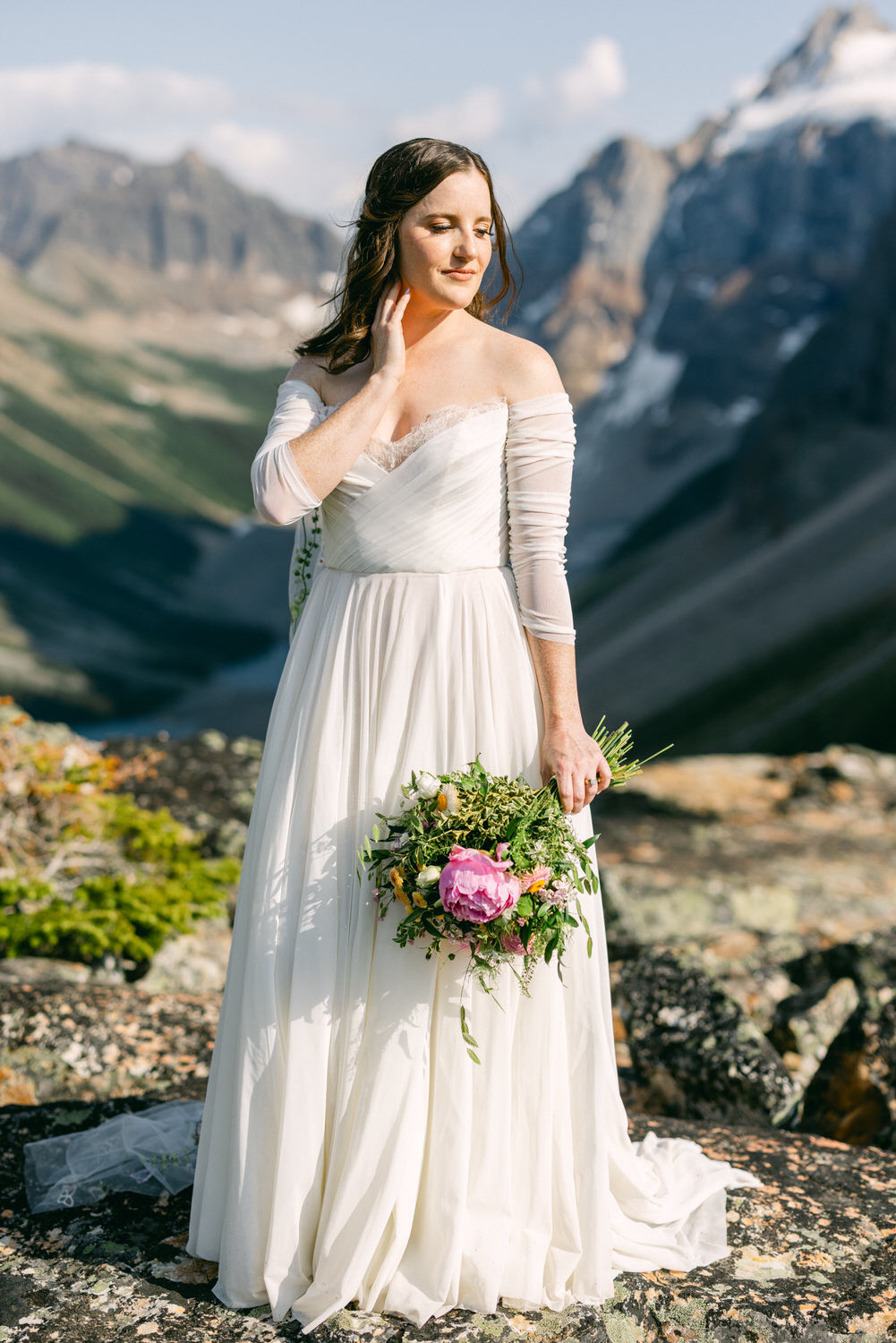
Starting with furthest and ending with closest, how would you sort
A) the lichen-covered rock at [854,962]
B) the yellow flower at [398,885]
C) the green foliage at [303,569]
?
1. the lichen-covered rock at [854,962]
2. the green foliage at [303,569]
3. the yellow flower at [398,885]

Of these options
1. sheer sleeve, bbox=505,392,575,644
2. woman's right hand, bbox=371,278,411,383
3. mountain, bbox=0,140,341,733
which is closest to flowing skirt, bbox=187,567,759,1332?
sheer sleeve, bbox=505,392,575,644

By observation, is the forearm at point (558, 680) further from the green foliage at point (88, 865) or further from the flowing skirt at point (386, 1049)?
the green foliage at point (88, 865)

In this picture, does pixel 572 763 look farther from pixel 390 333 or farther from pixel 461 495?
pixel 390 333

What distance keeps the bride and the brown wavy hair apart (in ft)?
0.03

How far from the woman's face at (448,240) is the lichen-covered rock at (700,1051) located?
3.59m

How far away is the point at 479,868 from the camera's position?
127 inches

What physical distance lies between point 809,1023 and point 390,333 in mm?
4528

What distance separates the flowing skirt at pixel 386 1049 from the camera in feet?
11.3

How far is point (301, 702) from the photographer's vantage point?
12.0 feet

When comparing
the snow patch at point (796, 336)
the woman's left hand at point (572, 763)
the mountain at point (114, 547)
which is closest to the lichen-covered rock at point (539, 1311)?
the woman's left hand at point (572, 763)

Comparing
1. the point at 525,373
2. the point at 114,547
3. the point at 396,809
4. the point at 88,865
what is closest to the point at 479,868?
the point at 396,809

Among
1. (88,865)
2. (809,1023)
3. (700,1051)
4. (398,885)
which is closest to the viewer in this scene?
(398,885)

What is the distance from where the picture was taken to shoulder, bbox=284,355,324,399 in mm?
3771

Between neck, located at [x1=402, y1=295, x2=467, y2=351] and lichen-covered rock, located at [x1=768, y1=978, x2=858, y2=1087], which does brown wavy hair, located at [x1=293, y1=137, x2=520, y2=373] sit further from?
lichen-covered rock, located at [x1=768, y1=978, x2=858, y2=1087]
